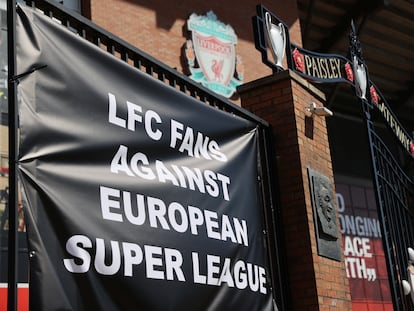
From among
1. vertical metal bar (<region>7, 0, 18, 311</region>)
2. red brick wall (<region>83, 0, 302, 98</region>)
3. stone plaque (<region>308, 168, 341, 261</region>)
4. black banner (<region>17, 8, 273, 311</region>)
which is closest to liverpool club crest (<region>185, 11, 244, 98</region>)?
red brick wall (<region>83, 0, 302, 98</region>)

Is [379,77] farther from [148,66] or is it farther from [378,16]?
[148,66]

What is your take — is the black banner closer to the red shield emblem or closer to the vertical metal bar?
the vertical metal bar

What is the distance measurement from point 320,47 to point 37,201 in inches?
540

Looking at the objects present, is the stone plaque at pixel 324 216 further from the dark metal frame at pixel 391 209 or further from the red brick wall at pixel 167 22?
the red brick wall at pixel 167 22

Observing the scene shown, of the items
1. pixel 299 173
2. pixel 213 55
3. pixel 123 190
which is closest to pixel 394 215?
pixel 299 173

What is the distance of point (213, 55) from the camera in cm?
1266

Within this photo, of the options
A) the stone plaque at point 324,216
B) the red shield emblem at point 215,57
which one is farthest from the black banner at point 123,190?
the red shield emblem at point 215,57

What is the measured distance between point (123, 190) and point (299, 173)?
6.41ft

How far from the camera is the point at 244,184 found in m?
4.44

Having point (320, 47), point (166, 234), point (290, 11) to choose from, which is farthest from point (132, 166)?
point (320, 47)

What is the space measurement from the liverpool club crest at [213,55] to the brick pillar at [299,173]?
687 centimetres

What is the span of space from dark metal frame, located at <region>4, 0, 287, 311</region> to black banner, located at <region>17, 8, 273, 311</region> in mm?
55

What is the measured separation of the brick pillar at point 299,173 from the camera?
470 cm

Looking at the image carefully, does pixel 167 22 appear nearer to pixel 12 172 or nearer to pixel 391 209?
pixel 391 209
